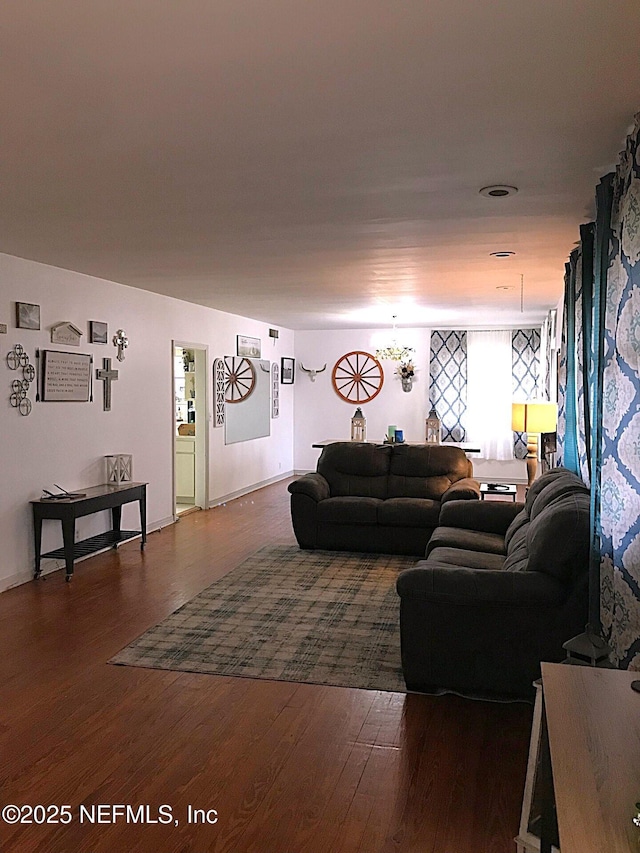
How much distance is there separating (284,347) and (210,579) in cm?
639

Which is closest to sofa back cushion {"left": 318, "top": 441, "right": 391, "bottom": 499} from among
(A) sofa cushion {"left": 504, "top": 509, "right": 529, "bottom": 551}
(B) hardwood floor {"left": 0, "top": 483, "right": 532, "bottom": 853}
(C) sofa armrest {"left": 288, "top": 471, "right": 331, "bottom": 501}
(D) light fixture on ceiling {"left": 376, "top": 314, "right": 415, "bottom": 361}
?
(C) sofa armrest {"left": 288, "top": 471, "right": 331, "bottom": 501}

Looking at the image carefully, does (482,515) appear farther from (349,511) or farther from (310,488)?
(310,488)

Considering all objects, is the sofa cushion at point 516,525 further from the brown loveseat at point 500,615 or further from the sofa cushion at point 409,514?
the sofa cushion at point 409,514

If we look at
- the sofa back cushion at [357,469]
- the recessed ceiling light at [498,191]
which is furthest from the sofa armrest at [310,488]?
the recessed ceiling light at [498,191]

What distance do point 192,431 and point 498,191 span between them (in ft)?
19.9

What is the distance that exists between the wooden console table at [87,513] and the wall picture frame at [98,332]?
1.30 metres

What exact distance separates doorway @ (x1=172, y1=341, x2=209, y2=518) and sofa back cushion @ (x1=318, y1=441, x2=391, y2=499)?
2.04 metres

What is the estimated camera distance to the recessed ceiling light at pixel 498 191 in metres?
3.40

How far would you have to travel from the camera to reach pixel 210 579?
5.55 metres

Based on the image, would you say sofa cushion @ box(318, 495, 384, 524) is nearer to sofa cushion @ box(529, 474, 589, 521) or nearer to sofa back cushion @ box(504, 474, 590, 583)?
sofa cushion @ box(529, 474, 589, 521)

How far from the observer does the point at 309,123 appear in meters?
2.60

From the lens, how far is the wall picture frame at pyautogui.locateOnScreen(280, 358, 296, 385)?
11367 mm

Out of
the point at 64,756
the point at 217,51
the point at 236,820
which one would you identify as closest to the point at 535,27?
the point at 217,51

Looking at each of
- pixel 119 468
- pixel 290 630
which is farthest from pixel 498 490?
pixel 119 468
